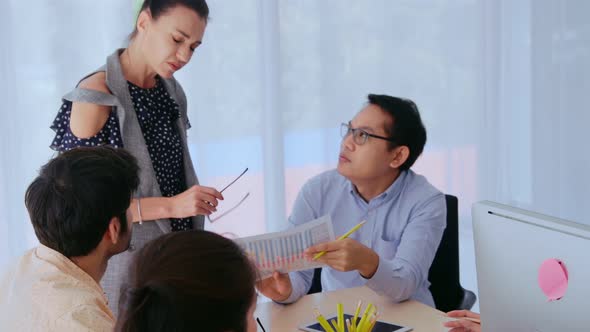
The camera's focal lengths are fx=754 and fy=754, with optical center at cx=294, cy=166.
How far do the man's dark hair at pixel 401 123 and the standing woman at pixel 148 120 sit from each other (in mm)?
576

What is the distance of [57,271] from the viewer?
1.46 m

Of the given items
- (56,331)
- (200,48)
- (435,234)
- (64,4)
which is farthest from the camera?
(200,48)

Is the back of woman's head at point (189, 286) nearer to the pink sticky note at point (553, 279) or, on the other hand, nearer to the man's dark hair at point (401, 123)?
the pink sticky note at point (553, 279)

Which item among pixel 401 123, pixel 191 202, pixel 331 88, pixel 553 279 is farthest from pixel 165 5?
pixel 331 88

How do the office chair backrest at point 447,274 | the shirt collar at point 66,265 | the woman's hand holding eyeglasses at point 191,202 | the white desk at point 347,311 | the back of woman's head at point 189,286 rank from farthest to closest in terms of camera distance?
the office chair backrest at point 447,274 → the woman's hand holding eyeglasses at point 191,202 → the white desk at point 347,311 → the shirt collar at point 66,265 → the back of woman's head at point 189,286

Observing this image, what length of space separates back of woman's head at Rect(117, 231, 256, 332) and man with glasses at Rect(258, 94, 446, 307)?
3.31 ft

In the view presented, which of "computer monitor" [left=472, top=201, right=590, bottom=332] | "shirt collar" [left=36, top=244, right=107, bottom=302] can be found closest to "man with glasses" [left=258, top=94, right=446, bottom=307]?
"shirt collar" [left=36, top=244, right=107, bottom=302]

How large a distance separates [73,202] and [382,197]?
40.1 inches

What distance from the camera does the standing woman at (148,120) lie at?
1.99 metres

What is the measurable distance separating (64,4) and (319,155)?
52.9 inches

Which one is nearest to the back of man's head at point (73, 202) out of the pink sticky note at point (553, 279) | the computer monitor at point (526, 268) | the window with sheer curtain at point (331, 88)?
the computer monitor at point (526, 268)

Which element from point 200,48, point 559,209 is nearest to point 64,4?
point 200,48

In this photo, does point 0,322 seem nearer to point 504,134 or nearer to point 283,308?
point 283,308

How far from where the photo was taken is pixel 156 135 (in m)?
2.14
